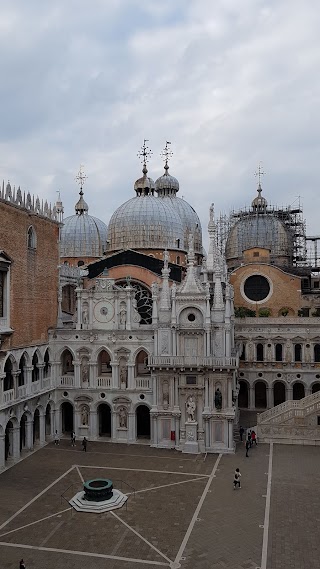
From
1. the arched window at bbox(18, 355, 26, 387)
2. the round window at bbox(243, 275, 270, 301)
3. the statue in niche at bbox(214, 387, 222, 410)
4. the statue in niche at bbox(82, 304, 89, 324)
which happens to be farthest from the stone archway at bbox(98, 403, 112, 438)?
the round window at bbox(243, 275, 270, 301)

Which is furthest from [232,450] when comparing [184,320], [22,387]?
[22,387]

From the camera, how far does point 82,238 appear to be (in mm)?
68375

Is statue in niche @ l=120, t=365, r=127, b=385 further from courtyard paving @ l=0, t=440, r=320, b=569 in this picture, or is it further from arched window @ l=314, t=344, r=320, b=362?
arched window @ l=314, t=344, r=320, b=362

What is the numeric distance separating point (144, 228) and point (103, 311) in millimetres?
20627

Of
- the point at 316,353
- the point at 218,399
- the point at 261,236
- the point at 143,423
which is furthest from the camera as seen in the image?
the point at 261,236

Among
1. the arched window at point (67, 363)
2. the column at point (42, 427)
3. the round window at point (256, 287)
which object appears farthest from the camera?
the round window at point (256, 287)

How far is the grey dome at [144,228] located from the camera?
56.4 metres

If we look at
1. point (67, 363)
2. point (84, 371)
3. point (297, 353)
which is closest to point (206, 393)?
point (84, 371)

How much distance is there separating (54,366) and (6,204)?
1271 centimetres

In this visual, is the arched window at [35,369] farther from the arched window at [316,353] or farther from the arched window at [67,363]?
the arched window at [316,353]

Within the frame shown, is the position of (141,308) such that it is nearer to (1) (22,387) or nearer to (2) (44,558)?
(1) (22,387)

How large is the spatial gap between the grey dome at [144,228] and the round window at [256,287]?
9.16 metres

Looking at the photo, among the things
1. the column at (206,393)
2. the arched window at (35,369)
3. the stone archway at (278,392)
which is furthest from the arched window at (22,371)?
the stone archway at (278,392)

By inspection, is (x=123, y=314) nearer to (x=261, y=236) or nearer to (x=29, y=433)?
(x=29, y=433)
